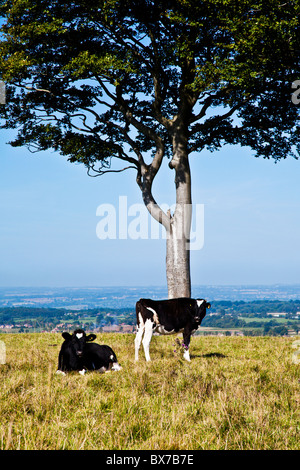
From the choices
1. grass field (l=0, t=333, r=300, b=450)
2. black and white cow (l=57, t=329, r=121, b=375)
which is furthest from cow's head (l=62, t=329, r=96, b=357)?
grass field (l=0, t=333, r=300, b=450)

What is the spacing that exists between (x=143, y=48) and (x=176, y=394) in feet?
52.8

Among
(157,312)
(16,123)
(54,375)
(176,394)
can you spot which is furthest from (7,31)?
(176,394)

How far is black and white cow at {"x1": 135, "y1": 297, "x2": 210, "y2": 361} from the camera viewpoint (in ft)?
36.0

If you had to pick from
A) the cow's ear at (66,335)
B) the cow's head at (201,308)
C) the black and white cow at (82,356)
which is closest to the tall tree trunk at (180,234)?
the cow's head at (201,308)

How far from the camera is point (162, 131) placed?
22500mm

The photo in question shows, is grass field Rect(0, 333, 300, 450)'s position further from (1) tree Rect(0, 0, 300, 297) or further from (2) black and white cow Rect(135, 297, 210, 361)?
(1) tree Rect(0, 0, 300, 297)

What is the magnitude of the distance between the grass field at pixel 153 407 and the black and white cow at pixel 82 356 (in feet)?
1.15

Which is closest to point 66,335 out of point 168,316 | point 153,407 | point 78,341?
point 78,341

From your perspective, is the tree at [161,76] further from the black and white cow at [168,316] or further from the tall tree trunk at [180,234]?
the black and white cow at [168,316]

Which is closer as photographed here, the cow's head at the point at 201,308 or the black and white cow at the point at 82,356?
the black and white cow at the point at 82,356

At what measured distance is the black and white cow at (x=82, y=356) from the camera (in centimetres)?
921

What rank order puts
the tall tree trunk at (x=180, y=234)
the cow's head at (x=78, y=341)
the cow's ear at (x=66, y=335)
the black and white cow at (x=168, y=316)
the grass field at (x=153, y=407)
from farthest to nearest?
the tall tree trunk at (x=180, y=234) → the black and white cow at (x=168, y=316) → the cow's ear at (x=66, y=335) → the cow's head at (x=78, y=341) → the grass field at (x=153, y=407)

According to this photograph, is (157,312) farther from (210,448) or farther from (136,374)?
(210,448)

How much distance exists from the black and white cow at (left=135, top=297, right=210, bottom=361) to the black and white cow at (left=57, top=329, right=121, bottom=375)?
53.1 inches
